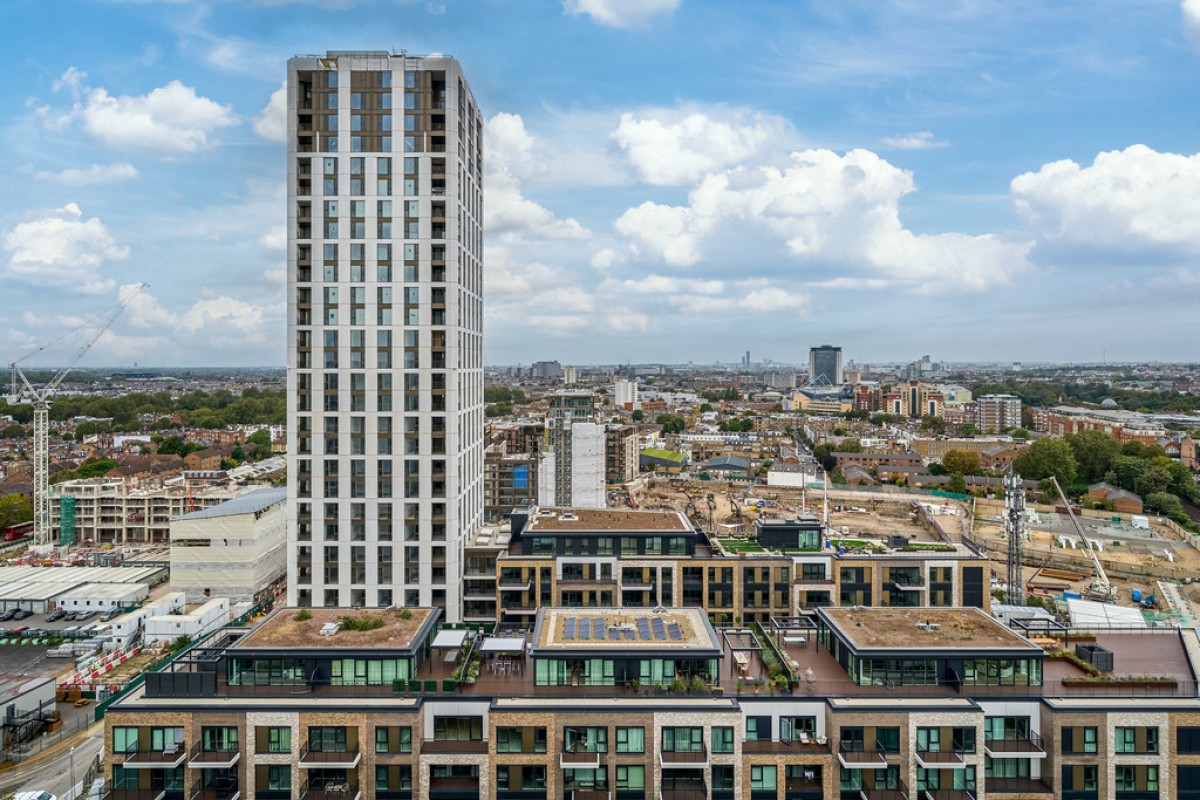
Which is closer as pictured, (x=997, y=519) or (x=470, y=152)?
(x=470, y=152)

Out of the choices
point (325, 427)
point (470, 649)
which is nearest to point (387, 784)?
point (470, 649)

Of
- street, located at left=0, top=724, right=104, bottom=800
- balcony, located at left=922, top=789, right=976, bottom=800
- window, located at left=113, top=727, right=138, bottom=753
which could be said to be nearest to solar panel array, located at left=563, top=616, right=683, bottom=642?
balcony, located at left=922, top=789, right=976, bottom=800

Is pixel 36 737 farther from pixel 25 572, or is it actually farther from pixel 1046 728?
pixel 1046 728

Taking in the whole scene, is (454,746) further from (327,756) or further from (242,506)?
(242,506)

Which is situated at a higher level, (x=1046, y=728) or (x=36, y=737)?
(x=1046, y=728)

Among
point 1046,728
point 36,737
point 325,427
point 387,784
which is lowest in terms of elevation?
point 36,737

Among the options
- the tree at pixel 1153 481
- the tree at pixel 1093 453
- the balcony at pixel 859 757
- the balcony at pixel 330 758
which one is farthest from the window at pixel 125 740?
the tree at pixel 1093 453
